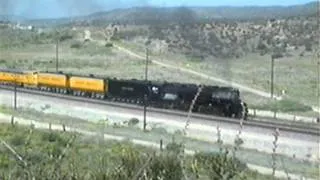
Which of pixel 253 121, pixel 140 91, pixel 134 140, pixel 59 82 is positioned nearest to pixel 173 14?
pixel 134 140

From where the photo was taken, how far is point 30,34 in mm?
171375

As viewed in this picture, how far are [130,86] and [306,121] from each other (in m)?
15.3

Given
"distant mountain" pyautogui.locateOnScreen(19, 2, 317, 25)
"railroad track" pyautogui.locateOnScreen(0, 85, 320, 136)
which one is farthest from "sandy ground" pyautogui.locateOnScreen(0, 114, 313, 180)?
"distant mountain" pyautogui.locateOnScreen(19, 2, 317, 25)

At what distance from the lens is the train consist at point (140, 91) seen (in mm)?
50469

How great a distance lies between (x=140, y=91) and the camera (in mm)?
56375

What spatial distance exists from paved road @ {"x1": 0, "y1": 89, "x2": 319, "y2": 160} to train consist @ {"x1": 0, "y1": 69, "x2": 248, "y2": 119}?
189cm

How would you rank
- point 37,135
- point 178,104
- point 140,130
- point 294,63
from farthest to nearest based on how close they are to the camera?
point 294,63, point 178,104, point 140,130, point 37,135

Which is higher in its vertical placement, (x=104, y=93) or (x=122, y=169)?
(x=122, y=169)

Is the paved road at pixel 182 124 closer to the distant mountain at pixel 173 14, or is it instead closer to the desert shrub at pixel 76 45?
the distant mountain at pixel 173 14

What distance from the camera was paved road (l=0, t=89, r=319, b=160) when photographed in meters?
34.4

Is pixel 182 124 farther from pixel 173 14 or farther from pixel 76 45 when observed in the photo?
pixel 76 45

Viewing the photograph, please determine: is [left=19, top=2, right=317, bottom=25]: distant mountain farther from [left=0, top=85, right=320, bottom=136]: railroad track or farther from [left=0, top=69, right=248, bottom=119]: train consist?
[left=0, top=85, right=320, bottom=136]: railroad track

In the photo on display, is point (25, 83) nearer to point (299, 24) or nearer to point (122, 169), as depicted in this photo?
point (122, 169)

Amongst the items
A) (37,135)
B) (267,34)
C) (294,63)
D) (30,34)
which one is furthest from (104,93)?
(30,34)
